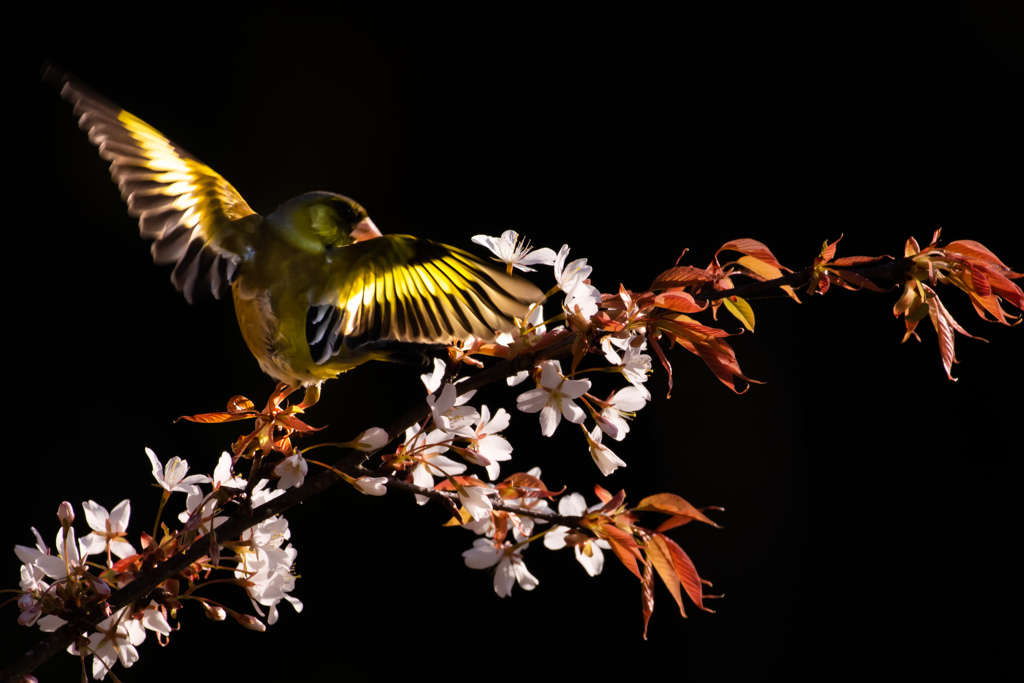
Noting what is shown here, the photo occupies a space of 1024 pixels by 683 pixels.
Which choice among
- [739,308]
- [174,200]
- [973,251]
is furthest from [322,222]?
[973,251]

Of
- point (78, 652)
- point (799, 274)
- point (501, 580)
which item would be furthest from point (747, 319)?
point (78, 652)

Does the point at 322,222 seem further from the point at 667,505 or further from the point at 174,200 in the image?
the point at 667,505

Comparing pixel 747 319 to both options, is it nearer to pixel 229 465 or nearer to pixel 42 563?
pixel 229 465

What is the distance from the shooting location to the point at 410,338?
616 millimetres

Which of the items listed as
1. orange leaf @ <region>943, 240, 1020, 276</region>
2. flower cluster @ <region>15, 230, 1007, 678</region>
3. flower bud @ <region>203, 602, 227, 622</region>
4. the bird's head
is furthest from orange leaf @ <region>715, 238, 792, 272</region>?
flower bud @ <region>203, 602, 227, 622</region>

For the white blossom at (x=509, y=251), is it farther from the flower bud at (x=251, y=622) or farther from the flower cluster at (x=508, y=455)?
the flower bud at (x=251, y=622)

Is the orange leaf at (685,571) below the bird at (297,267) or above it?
below

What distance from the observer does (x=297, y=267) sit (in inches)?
28.7

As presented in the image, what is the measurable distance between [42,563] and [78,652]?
7cm

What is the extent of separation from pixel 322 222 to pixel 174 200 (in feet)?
0.48

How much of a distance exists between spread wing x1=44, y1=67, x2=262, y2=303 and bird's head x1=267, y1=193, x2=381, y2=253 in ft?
0.13

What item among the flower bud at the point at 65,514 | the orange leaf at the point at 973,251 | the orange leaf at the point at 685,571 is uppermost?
the orange leaf at the point at 973,251

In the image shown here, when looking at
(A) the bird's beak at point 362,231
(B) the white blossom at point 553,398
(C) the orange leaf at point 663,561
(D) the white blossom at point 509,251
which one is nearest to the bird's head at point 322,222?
(A) the bird's beak at point 362,231

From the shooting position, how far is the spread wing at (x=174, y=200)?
0.73m
